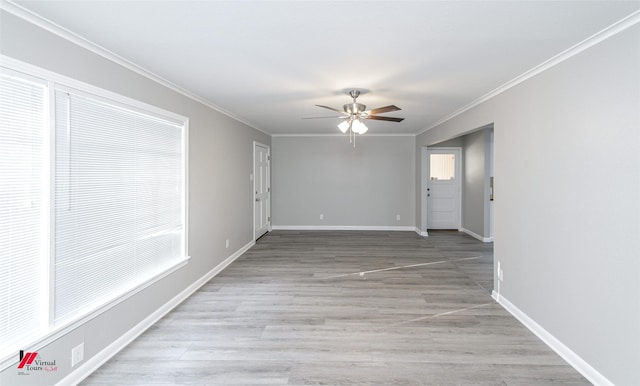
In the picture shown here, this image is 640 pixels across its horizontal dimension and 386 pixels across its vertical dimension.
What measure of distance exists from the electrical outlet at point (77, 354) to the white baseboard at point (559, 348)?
11.2 ft

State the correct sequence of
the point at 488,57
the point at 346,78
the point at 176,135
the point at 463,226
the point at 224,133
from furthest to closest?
1. the point at 463,226
2. the point at 224,133
3. the point at 176,135
4. the point at 346,78
5. the point at 488,57

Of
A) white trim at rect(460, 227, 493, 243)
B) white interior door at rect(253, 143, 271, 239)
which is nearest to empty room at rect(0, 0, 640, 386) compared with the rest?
white interior door at rect(253, 143, 271, 239)

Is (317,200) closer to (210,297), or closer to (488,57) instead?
(210,297)

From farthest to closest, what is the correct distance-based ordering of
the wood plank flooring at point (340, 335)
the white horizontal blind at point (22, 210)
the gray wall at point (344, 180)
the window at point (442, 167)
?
1. the window at point (442, 167)
2. the gray wall at point (344, 180)
3. the wood plank flooring at point (340, 335)
4. the white horizontal blind at point (22, 210)

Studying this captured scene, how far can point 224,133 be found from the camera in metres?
4.76

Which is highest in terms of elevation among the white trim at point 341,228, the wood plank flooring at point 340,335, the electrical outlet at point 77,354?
the white trim at point 341,228

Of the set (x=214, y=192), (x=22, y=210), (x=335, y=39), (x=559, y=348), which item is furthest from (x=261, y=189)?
(x=559, y=348)

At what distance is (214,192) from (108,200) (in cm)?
194

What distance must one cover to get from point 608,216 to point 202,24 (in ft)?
9.22

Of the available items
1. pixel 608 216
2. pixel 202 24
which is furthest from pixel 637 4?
pixel 202 24
